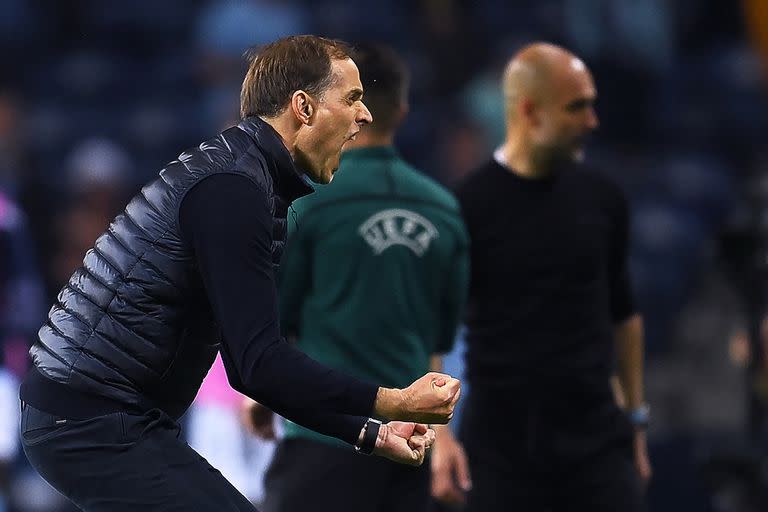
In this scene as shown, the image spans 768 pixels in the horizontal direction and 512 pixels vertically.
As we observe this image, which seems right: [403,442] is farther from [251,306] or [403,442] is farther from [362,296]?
[362,296]

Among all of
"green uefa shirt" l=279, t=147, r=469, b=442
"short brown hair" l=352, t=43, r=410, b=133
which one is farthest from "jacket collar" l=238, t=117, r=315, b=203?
"short brown hair" l=352, t=43, r=410, b=133

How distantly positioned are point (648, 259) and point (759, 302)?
3143 millimetres

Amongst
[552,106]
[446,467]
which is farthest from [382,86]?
[446,467]

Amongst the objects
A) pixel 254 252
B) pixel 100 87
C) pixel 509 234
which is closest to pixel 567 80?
pixel 509 234

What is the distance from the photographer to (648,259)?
364 inches

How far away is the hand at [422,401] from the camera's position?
10.1ft

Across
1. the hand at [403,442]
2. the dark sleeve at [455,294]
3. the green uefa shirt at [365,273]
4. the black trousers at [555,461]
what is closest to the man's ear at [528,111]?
the dark sleeve at [455,294]

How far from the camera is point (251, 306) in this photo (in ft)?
9.98

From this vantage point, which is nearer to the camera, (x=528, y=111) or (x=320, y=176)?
(x=320, y=176)

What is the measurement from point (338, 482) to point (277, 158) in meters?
1.41

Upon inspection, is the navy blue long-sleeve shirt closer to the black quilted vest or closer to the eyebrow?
the black quilted vest

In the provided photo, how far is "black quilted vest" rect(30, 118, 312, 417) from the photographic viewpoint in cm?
315

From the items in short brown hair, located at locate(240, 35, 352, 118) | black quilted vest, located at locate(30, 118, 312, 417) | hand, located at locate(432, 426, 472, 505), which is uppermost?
short brown hair, located at locate(240, 35, 352, 118)

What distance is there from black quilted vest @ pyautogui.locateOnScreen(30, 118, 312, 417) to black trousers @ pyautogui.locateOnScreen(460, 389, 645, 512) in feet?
6.15
